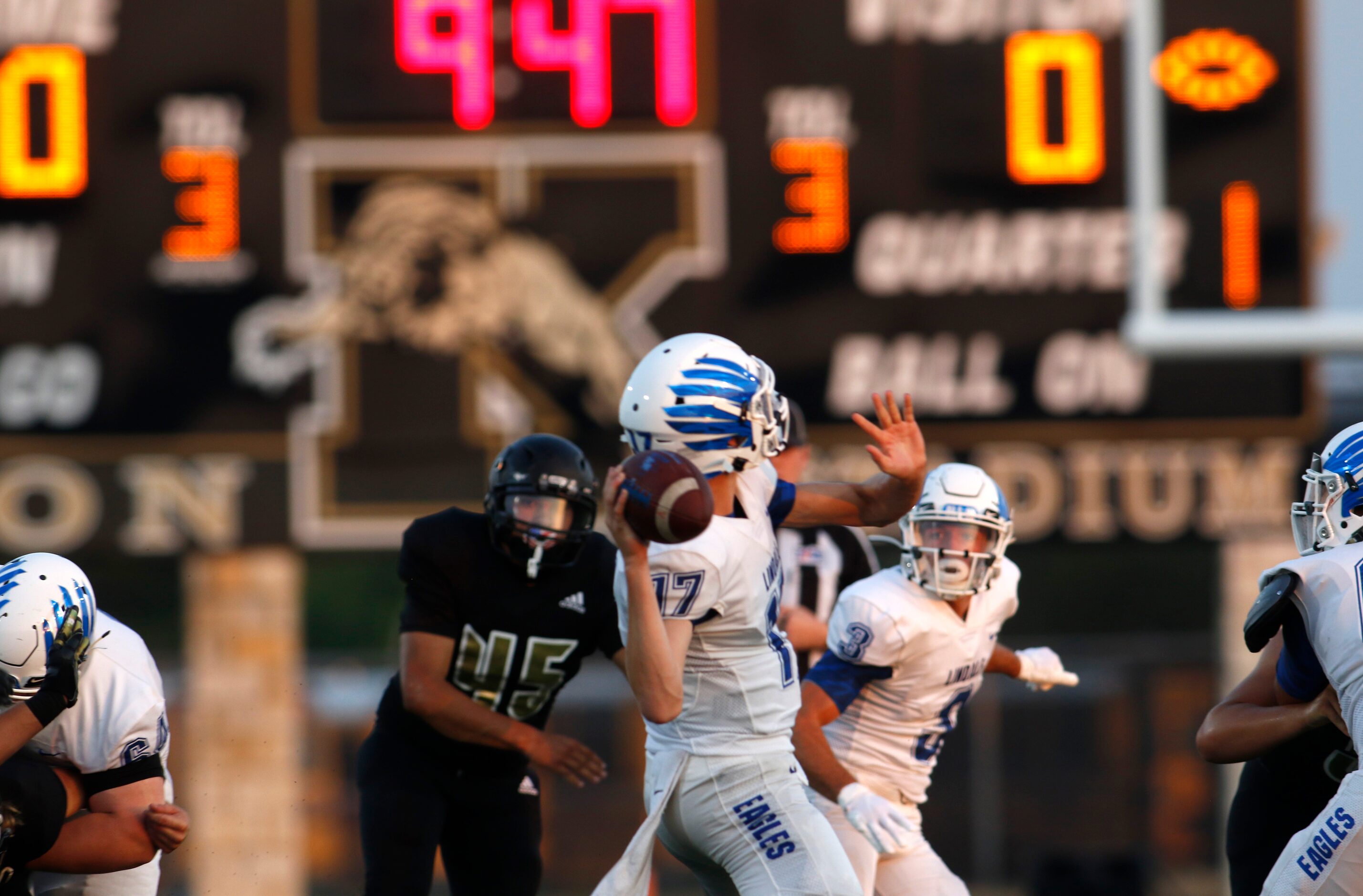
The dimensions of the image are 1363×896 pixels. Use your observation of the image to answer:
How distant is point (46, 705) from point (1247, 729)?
2.56 metres

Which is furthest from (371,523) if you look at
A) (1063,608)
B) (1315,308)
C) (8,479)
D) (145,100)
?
(1063,608)

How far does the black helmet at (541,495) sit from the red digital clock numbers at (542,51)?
172 inches

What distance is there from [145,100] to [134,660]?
525 cm

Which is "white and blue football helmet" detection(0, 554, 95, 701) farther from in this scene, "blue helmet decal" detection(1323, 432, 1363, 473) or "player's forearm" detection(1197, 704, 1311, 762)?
"blue helmet decal" detection(1323, 432, 1363, 473)

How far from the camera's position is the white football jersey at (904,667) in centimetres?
460

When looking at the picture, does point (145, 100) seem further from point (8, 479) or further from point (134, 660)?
point (134, 660)

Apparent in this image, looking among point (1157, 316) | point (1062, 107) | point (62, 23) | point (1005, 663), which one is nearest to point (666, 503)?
point (1005, 663)

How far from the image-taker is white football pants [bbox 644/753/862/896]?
3627 millimetres

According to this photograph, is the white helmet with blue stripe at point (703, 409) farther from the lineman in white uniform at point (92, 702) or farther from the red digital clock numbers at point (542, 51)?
the red digital clock numbers at point (542, 51)

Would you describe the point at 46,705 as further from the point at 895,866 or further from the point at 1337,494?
the point at 1337,494

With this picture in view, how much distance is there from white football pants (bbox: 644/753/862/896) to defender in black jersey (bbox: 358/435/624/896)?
2.31 feet

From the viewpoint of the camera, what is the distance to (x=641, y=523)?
3393 millimetres

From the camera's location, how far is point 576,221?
340 inches

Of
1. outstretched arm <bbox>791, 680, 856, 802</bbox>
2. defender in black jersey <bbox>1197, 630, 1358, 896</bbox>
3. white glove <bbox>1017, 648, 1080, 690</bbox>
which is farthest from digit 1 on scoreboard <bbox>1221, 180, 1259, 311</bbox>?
outstretched arm <bbox>791, 680, 856, 802</bbox>
